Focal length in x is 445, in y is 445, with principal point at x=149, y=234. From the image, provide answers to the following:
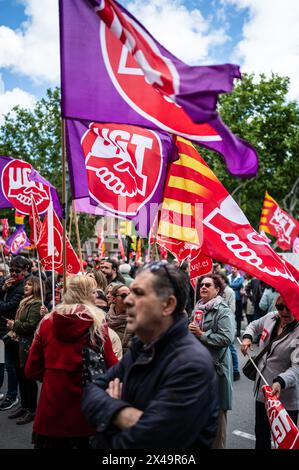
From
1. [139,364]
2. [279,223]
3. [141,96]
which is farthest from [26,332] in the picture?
[279,223]

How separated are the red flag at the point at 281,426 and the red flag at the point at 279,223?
26.8 ft

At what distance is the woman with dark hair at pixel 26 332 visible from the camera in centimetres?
517

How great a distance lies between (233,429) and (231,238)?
251cm

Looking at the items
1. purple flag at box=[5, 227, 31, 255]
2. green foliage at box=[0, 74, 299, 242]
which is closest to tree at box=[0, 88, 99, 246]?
green foliage at box=[0, 74, 299, 242]

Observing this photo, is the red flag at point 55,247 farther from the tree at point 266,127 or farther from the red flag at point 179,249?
the tree at point 266,127

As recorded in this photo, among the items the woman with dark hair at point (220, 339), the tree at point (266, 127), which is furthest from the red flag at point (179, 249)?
the tree at point (266, 127)

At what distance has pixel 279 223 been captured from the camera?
11.5 metres

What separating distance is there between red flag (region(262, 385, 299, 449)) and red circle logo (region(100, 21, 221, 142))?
205cm

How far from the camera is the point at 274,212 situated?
11.2 metres

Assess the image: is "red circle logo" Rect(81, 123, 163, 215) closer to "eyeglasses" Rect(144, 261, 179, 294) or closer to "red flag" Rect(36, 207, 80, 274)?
"red flag" Rect(36, 207, 80, 274)

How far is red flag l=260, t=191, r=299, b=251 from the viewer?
11.3 metres
